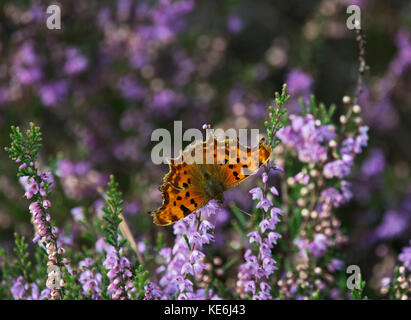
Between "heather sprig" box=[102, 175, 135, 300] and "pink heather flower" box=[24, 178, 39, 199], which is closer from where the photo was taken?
"pink heather flower" box=[24, 178, 39, 199]

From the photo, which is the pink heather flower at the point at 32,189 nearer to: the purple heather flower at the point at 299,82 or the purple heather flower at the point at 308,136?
the purple heather flower at the point at 308,136

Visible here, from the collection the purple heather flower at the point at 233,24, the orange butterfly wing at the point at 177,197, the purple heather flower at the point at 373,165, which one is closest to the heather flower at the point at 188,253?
the orange butterfly wing at the point at 177,197

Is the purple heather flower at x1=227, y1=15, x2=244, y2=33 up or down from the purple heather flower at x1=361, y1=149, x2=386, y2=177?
up

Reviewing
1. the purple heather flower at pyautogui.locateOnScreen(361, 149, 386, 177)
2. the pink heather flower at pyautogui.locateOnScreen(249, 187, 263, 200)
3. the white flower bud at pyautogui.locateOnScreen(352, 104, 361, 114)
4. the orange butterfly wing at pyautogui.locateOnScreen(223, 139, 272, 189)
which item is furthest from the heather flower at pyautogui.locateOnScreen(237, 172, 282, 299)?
the purple heather flower at pyautogui.locateOnScreen(361, 149, 386, 177)

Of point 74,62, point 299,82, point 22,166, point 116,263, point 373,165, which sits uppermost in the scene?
point 74,62

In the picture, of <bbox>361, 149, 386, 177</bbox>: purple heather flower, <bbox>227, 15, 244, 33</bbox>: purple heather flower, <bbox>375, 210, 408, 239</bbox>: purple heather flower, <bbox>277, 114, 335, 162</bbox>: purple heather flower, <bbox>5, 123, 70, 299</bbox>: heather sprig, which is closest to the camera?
<bbox>5, 123, 70, 299</bbox>: heather sprig

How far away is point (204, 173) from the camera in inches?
114

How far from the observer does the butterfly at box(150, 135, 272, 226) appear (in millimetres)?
2598

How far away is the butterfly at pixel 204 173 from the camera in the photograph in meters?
2.60

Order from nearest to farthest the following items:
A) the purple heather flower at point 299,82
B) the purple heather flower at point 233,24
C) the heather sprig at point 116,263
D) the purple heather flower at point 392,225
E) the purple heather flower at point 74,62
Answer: the heather sprig at point 116,263, the purple heather flower at point 392,225, the purple heather flower at point 74,62, the purple heather flower at point 299,82, the purple heather flower at point 233,24

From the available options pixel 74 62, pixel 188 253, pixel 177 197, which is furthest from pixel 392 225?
pixel 74 62

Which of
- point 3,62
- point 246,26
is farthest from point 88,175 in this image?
point 246,26

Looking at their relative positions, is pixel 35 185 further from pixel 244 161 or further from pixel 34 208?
pixel 244 161

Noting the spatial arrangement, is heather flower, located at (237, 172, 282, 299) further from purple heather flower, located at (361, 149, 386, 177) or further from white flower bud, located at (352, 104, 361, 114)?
purple heather flower, located at (361, 149, 386, 177)
